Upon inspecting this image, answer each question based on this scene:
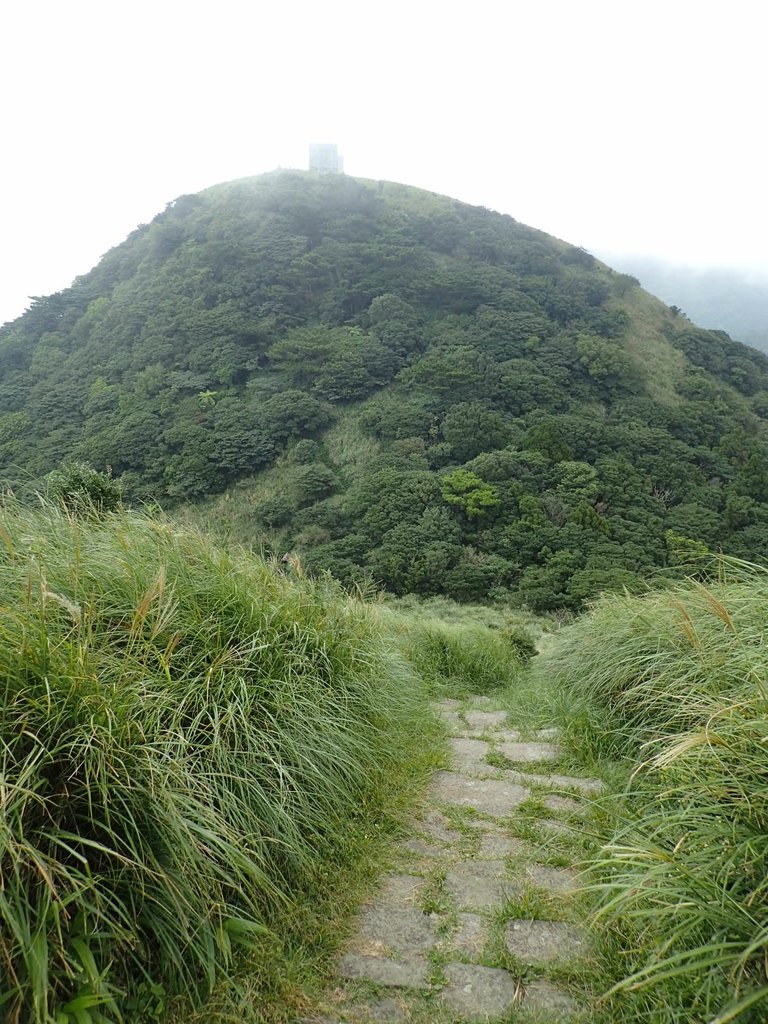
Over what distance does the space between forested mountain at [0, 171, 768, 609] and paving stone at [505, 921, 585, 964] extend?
13.7 m

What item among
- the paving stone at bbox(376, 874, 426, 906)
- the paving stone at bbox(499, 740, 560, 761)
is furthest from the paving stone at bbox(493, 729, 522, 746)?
the paving stone at bbox(376, 874, 426, 906)

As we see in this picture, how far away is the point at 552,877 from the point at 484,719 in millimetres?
1965

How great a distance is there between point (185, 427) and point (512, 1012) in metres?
25.4

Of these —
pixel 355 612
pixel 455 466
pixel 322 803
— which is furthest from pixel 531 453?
pixel 322 803

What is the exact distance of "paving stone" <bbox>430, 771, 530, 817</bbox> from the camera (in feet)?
8.05

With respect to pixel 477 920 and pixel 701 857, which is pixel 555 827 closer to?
pixel 477 920

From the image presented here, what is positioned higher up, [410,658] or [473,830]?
[473,830]

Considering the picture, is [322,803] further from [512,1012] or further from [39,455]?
[39,455]

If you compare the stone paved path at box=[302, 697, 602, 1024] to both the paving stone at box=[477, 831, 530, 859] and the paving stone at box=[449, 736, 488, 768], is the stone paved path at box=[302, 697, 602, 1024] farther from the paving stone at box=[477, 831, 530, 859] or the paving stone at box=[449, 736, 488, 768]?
the paving stone at box=[449, 736, 488, 768]

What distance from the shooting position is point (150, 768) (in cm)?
149

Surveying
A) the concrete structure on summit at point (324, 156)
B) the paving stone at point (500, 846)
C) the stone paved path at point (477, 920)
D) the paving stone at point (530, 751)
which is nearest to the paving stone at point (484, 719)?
the paving stone at point (530, 751)

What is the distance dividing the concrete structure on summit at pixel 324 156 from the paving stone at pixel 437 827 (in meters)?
54.5

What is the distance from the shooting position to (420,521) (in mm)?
19391

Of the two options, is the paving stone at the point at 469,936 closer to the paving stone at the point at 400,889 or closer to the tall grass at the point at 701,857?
the paving stone at the point at 400,889
